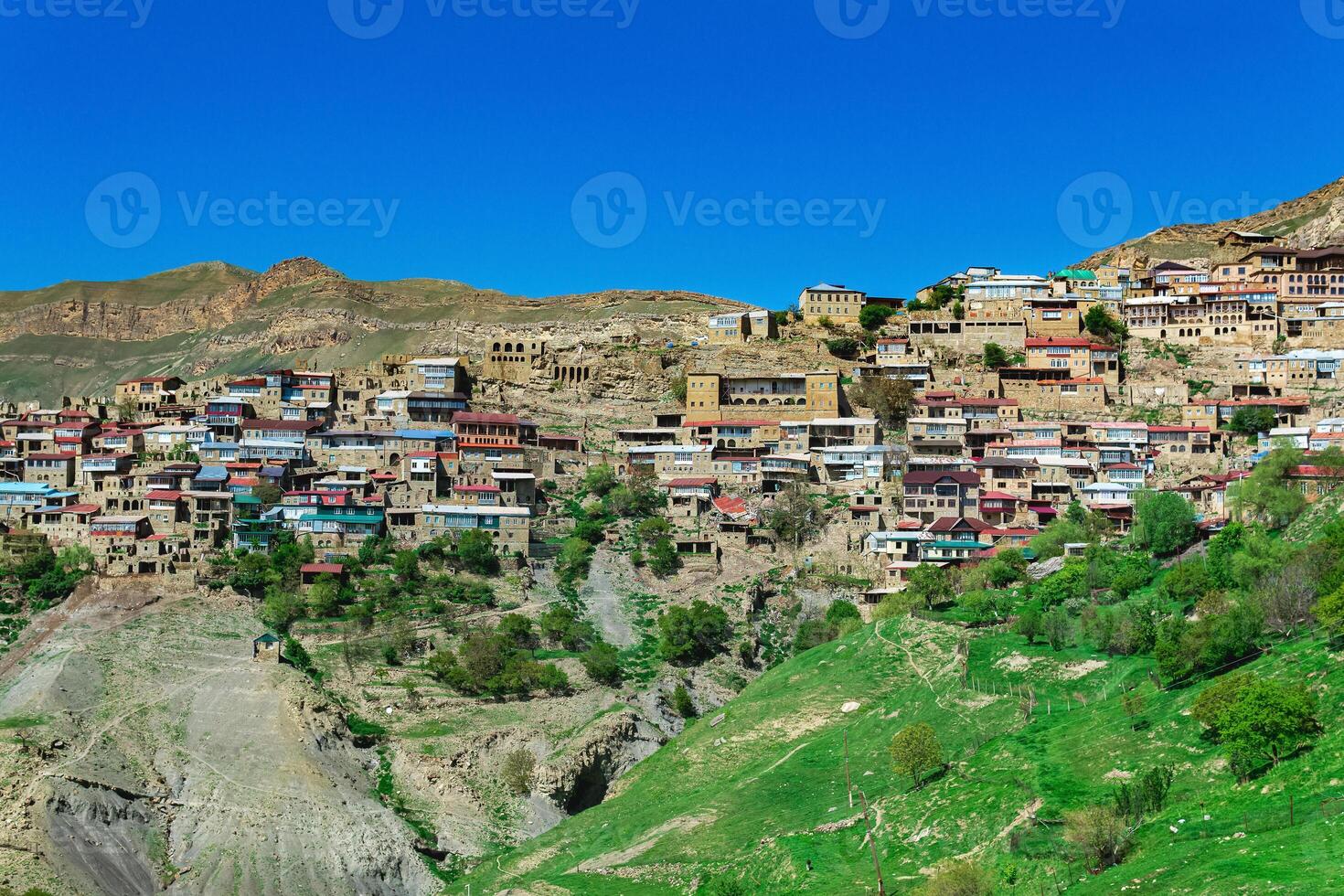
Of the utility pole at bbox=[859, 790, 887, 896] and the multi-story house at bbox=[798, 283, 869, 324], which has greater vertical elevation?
the multi-story house at bbox=[798, 283, 869, 324]

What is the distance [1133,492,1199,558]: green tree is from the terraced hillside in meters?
48.5

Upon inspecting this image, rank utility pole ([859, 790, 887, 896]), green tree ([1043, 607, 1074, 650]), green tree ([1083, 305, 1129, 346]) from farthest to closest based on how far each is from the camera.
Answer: green tree ([1083, 305, 1129, 346]), green tree ([1043, 607, 1074, 650]), utility pole ([859, 790, 887, 896])

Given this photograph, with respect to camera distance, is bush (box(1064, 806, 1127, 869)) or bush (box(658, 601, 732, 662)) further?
bush (box(658, 601, 732, 662))

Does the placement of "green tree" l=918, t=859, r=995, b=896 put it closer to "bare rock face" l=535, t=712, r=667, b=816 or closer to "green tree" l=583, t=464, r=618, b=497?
"bare rock face" l=535, t=712, r=667, b=816

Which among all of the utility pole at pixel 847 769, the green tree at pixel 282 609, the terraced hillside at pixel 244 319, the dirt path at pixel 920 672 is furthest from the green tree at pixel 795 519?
the terraced hillside at pixel 244 319

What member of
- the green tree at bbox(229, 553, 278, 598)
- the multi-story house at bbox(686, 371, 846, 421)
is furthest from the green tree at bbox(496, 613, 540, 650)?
the multi-story house at bbox(686, 371, 846, 421)

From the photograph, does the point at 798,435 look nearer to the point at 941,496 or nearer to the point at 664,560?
the point at 941,496

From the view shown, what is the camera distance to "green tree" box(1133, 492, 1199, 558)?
54.7m

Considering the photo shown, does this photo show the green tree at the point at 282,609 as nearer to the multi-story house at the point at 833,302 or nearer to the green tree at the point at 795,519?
the green tree at the point at 795,519

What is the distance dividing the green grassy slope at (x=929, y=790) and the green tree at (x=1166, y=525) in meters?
10.9

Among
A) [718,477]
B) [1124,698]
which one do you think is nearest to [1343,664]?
[1124,698]

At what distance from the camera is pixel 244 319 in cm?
13625

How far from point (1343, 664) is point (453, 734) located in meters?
31.1

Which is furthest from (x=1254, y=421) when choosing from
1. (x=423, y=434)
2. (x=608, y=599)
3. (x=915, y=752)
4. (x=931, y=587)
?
(x=915, y=752)
